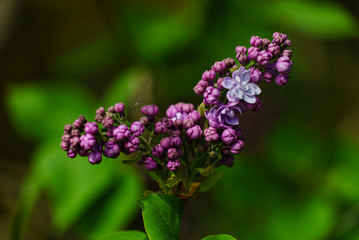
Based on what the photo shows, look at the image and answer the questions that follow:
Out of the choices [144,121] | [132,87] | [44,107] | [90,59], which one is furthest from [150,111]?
[90,59]

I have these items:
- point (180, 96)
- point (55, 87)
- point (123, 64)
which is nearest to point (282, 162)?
point (180, 96)

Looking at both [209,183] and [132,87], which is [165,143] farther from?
[132,87]

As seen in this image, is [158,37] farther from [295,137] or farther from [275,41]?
[275,41]

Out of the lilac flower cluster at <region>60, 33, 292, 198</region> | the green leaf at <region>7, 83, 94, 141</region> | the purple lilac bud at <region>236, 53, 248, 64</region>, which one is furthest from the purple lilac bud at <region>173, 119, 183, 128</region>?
the green leaf at <region>7, 83, 94, 141</region>

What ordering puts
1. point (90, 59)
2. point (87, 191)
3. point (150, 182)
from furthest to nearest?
1. point (90, 59)
2. point (150, 182)
3. point (87, 191)

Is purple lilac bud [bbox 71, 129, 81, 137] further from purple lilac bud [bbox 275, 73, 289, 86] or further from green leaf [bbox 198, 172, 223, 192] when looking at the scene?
purple lilac bud [bbox 275, 73, 289, 86]
